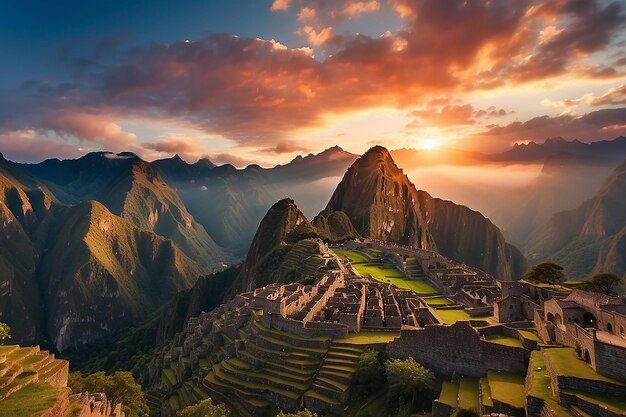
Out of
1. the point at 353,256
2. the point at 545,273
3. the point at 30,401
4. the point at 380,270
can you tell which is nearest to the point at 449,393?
the point at 30,401

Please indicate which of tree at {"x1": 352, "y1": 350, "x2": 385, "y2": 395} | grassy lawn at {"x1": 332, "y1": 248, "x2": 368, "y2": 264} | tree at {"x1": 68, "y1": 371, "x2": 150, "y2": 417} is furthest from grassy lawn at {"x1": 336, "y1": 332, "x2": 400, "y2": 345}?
grassy lawn at {"x1": 332, "y1": 248, "x2": 368, "y2": 264}

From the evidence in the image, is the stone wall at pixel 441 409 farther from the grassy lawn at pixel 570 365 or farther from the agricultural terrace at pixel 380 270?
the agricultural terrace at pixel 380 270

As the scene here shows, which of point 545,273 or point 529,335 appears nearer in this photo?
point 529,335

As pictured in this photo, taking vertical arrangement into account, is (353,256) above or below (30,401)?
below

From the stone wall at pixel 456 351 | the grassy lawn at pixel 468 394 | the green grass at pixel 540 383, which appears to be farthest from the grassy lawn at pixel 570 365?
the grassy lawn at pixel 468 394

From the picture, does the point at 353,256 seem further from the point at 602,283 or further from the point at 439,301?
the point at 602,283

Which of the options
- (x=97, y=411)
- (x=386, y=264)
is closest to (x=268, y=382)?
(x=97, y=411)

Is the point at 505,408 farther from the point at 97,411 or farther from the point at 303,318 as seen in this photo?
the point at 97,411

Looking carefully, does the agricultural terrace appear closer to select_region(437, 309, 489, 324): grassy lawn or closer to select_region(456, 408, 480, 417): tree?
select_region(437, 309, 489, 324): grassy lawn
